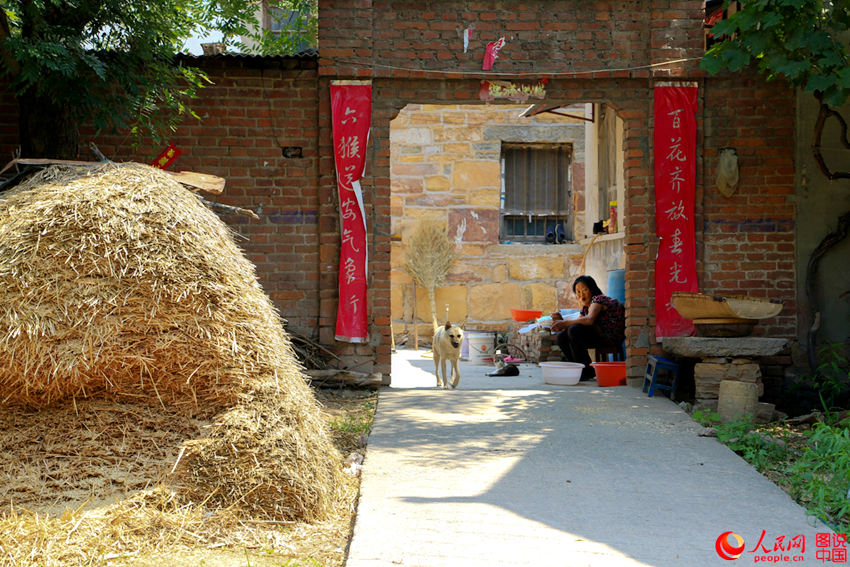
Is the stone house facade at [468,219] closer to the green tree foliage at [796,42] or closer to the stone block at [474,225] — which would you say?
the stone block at [474,225]

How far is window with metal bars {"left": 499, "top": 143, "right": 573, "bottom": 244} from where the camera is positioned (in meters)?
14.2

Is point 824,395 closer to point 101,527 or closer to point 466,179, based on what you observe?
point 101,527

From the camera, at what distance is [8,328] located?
3727 mm

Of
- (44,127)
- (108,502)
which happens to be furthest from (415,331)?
(108,502)

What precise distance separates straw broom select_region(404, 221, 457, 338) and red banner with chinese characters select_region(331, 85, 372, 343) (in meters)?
5.78

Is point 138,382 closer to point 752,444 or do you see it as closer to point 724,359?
point 752,444

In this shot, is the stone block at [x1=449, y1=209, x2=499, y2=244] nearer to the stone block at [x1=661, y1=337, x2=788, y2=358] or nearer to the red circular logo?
the stone block at [x1=661, y1=337, x2=788, y2=358]

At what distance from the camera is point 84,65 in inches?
243

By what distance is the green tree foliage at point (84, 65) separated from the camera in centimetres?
579

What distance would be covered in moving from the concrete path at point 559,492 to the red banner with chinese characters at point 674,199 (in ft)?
4.35

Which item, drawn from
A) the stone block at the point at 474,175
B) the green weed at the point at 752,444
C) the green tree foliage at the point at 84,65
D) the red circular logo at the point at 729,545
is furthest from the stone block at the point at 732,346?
the stone block at the point at 474,175

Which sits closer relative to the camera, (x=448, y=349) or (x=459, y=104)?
(x=459, y=104)

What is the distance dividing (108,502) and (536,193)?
11397mm

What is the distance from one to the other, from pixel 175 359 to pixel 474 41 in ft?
16.0
